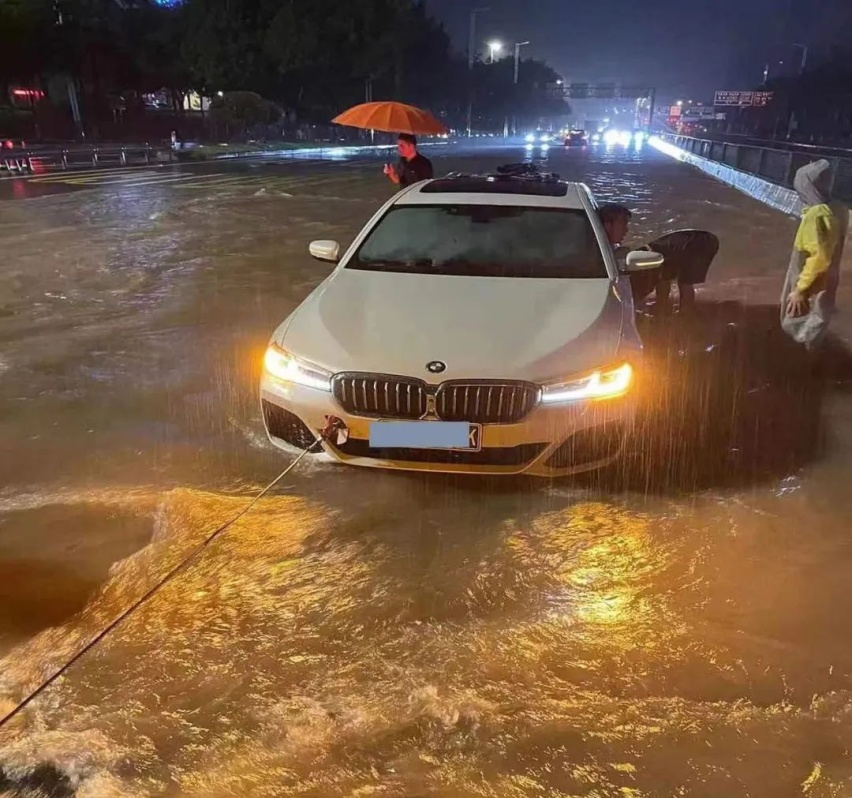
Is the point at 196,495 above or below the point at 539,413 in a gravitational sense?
below

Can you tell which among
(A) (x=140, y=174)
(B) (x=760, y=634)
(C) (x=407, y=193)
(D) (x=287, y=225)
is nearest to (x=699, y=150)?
(A) (x=140, y=174)

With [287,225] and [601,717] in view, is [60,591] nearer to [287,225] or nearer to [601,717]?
[601,717]

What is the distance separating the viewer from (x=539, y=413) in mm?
3809

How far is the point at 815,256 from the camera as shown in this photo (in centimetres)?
595

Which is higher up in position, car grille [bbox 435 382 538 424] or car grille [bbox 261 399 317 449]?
car grille [bbox 435 382 538 424]

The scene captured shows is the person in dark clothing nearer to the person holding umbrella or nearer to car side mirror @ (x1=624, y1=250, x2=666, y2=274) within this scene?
the person holding umbrella

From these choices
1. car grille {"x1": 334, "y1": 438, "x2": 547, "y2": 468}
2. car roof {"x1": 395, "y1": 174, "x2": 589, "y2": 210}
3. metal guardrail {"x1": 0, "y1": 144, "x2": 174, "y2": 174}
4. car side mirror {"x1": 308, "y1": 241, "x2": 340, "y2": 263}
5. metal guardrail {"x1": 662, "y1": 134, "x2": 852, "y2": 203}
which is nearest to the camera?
car grille {"x1": 334, "y1": 438, "x2": 547, "y2": 468}

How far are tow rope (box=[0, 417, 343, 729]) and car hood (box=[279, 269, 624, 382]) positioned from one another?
1.25 feet

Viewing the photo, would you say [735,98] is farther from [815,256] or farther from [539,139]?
[815,256]

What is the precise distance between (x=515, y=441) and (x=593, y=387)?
0.45 meters

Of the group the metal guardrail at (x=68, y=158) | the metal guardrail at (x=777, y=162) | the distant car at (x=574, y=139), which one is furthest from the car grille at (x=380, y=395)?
the distant car at (x=574, y=139)

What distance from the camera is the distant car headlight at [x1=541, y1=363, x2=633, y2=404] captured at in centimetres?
381

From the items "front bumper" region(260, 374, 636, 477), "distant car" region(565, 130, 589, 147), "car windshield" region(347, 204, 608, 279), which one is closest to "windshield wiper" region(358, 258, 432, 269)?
"car windshield" region(347, 204, 608, 279)

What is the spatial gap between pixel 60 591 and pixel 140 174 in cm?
2464
